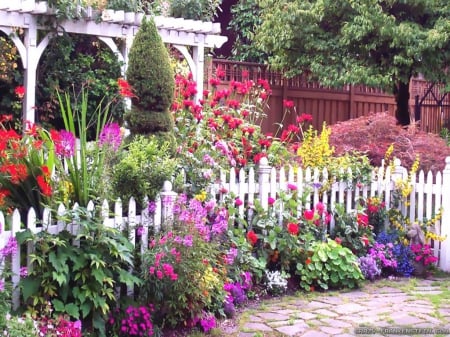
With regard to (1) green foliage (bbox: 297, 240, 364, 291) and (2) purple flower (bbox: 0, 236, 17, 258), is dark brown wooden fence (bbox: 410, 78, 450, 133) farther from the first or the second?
(2) purple flower (bbox: 0, 236, 17, 258)

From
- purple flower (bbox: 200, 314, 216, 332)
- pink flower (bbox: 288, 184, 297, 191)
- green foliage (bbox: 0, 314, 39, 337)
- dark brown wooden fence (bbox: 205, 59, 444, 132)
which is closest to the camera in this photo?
green foliage (bbox: 0, 314, 39, 337)

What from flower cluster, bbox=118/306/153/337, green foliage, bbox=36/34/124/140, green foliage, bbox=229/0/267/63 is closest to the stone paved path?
flower cluster, bbox=118/306/153/337

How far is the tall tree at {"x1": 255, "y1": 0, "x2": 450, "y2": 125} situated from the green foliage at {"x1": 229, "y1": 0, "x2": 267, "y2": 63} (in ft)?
6.74

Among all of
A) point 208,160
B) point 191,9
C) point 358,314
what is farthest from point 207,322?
point 191,9

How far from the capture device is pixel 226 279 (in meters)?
5.64

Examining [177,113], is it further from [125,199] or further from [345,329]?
[345,329]

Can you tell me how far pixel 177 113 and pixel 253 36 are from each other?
21.0 ft

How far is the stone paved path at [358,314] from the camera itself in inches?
211

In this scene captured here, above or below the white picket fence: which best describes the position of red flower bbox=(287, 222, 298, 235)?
below

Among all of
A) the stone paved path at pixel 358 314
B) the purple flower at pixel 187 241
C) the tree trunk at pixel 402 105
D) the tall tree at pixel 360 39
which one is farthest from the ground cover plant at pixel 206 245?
the tree trunk at pixel 402 105

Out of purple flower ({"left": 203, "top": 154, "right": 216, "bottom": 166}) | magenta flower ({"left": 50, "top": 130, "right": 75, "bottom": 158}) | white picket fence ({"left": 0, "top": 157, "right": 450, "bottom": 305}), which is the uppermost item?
magenta flower ({"left": 50, "top": 130, "right": 75, "bottom": 158})

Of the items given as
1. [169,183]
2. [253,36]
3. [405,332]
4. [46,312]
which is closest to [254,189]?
[169,183]

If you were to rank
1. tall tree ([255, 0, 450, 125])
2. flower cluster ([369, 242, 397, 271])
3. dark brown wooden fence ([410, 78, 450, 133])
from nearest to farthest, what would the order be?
flower cluster ([369, 242, 397, 271]), tall tree ([255, 0, 450, 125]), dark brown wooden fence ([410, 78, 450, 133])

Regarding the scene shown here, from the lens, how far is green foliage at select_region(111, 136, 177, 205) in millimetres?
5250
